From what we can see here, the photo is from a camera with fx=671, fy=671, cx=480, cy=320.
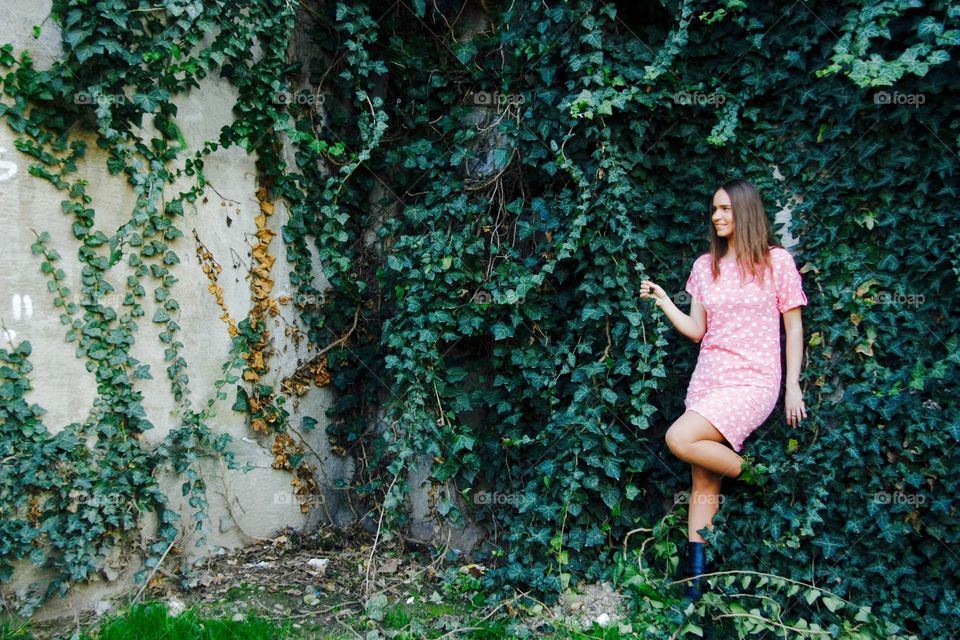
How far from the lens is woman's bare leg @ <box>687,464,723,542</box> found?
3.32m

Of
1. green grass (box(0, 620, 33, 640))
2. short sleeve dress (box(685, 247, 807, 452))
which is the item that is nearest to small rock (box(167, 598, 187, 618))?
green grass (box(0, 620, 33, 640))

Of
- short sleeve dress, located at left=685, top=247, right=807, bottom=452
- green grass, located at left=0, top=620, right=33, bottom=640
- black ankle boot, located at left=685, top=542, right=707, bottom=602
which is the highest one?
short sleeve dress, located at left=685, top=247, right=807, bottom=452

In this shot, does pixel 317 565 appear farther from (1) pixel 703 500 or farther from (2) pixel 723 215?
(2) pixel 723 215

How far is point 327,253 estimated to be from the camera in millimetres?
4266

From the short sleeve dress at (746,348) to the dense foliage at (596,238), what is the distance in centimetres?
29

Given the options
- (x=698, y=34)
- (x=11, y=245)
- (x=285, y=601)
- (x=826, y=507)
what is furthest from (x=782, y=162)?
(x=11, y=245)

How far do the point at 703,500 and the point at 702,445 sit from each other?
344mm

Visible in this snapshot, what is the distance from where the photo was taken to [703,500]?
3.34 m

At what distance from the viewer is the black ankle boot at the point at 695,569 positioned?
10.6 ft

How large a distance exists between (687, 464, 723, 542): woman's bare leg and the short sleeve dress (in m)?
0.22

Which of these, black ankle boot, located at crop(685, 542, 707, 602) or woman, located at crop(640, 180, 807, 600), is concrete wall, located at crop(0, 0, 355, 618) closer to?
black ankle boot, located at crop(685, 542, 707, 602)

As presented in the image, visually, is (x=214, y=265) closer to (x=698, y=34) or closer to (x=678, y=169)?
(x=678, y=169)

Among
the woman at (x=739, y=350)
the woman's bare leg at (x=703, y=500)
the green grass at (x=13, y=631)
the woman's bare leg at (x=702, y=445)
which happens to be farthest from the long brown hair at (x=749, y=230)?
the green grass at (x=13, y=631)

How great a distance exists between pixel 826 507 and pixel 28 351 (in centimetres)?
379
